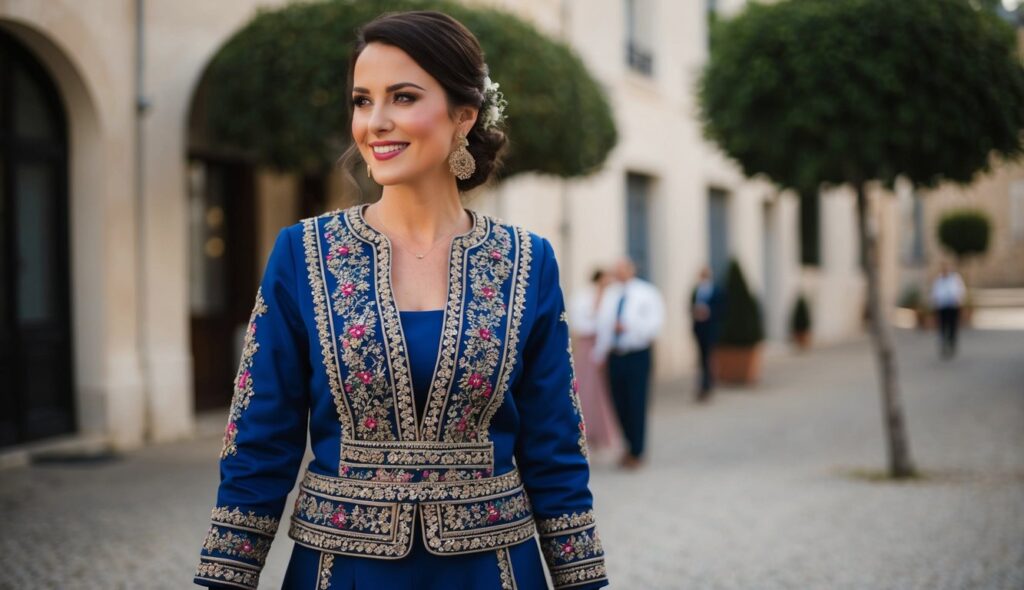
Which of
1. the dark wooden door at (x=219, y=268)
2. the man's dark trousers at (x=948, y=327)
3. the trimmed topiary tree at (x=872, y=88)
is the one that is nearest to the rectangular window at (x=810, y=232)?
the man's dark trousers at (x=948, y=327)

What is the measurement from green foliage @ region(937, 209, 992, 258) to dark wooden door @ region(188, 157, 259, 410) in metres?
27.2

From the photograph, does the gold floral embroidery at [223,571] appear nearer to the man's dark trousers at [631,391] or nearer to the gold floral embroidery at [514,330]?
the gold floral embroidery at [514,330]

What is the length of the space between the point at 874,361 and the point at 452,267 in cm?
1863

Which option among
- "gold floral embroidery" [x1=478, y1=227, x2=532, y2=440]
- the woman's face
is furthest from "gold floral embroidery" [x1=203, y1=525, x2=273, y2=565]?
the woman's face

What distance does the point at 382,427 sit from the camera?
79.2 inches

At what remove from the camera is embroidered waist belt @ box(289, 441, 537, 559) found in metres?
1.98

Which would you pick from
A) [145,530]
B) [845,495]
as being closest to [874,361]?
[845,495]

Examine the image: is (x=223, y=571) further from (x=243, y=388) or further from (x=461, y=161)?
(x=461, y=161)

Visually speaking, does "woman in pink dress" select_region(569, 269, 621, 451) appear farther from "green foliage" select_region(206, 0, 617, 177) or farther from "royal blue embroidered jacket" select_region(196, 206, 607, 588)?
"royal blue embroidered jacket" select_region(196, 206, 607, 588)

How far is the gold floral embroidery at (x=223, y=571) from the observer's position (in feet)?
6.33

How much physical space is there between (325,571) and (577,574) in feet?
1.60

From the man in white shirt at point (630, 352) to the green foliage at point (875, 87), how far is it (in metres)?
1.67

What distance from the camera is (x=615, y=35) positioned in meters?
15.9

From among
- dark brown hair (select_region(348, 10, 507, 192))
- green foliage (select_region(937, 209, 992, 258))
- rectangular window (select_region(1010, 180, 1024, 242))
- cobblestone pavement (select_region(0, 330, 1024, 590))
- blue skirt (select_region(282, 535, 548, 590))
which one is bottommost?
cobblestone pavement (select_region(0, 330, 1024, 590))
